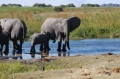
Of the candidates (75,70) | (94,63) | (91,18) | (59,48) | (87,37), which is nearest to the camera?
(75,70)

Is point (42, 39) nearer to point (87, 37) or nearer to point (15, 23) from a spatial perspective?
point (15, 23)

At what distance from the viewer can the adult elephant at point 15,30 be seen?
80.8ft

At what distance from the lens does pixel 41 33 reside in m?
25.0

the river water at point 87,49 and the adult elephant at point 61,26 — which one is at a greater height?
the adult elephant at point 61,26

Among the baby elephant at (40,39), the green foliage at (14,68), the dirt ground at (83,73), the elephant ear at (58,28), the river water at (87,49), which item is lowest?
the river water at (87,49)

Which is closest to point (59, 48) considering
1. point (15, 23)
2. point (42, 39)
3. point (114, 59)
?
point (42, 39)

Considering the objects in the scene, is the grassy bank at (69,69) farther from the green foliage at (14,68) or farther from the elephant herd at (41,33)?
the elephant herd at (41,33)

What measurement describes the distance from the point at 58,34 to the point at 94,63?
8.54m

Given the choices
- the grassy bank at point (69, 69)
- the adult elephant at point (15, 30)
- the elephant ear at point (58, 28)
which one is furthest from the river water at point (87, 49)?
the grassy bank at point (69, 69)

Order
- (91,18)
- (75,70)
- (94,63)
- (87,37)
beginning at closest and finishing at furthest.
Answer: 1. (75,70)
2. (94,63)
3. (87,37)
4. (91,18)

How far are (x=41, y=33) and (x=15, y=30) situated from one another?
4.09ft

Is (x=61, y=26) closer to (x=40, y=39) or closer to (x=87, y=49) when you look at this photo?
(x=40, y=39)

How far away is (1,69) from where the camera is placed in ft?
51.4

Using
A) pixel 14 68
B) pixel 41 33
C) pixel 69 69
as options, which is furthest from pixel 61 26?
pixel 69 69
